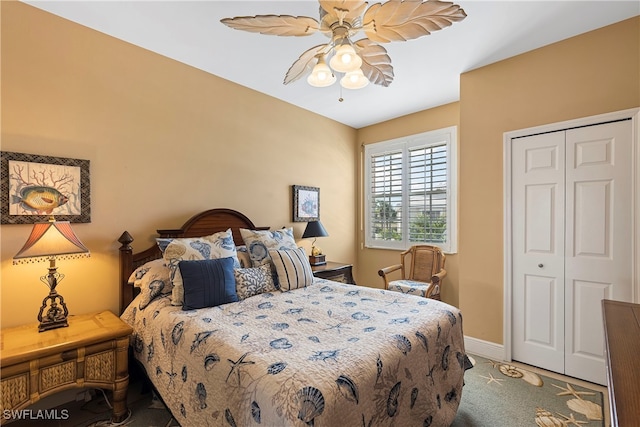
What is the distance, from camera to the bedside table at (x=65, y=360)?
155 cm

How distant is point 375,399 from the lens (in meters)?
1.27

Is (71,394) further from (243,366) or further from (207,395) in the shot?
(243,366)

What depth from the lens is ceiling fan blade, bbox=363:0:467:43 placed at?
145 centimetres

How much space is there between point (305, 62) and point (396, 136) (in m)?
2.52

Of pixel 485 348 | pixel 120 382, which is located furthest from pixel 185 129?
pixel 485 348

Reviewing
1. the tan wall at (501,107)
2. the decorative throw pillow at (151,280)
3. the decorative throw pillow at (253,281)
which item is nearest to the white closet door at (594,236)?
the tan wall at (501,107)

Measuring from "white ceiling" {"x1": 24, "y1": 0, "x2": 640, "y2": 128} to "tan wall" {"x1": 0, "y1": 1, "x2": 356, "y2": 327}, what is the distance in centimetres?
17

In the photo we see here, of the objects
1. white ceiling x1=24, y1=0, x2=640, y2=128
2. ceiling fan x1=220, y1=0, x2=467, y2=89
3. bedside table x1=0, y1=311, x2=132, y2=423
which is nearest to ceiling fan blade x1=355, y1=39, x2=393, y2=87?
ceiling fan x1=220, y1=0, x2=467, y2=89

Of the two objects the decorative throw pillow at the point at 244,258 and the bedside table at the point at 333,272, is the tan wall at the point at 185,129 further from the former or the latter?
the bedside table at the point at 333,272

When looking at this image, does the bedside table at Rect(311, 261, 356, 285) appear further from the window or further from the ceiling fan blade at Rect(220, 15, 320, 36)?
the ceiling fan blade at Rect(220, 15, 320, 36)

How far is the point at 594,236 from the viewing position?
2350 millimetres

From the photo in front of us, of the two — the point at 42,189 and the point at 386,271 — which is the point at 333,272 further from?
the point at 42,189

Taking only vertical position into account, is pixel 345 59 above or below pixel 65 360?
above

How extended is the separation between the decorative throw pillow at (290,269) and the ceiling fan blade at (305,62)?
1394 millimetres
